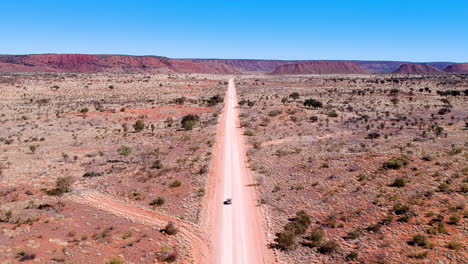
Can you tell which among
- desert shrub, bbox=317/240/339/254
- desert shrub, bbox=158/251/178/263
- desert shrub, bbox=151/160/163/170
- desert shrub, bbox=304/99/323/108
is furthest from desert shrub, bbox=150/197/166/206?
desert shrub, bbox=304/99/323/108

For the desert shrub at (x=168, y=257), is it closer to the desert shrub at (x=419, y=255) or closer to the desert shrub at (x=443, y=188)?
the desert shrub at (x=419, y=255)

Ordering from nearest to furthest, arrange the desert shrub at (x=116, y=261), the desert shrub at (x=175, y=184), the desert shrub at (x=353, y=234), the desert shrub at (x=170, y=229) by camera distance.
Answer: the desert shrub at (x=116, y=261), the desert shrub at (x=353, y=234), the desert shrub at (x=170, y=229), the desert shrub at (x=175, y=184)

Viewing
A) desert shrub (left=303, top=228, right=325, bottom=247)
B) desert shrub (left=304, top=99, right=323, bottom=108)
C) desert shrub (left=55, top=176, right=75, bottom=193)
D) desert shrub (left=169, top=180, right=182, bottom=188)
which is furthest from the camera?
desert shrub (left=304, top=99, right=323, bottom=108)

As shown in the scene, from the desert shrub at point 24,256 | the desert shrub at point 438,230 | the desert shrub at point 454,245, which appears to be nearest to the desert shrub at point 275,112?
the desert shrub at point 438,230

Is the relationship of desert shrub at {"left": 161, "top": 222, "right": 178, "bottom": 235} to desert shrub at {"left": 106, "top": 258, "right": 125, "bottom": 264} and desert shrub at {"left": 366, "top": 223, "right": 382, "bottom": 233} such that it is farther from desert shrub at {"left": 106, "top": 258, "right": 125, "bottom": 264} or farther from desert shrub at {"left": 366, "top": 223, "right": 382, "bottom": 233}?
desert shrub at {"left": 366, "top": 223, "right": 382, "bottom": 233}

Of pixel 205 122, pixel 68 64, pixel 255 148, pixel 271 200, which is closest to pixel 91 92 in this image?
pixel 205 122

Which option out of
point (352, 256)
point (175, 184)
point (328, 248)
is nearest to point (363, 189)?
point (328, 248)
